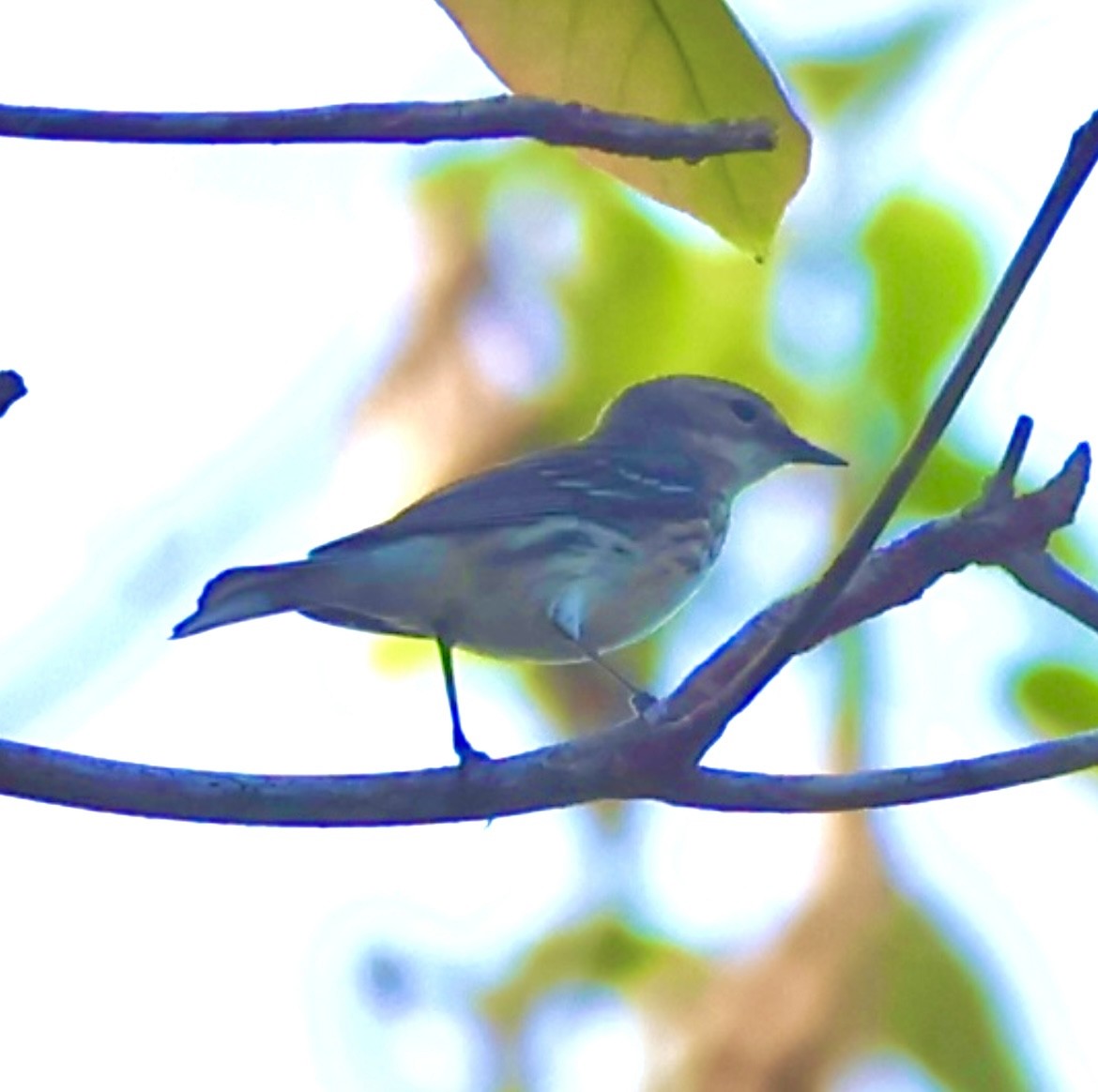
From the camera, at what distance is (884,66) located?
3113 mm

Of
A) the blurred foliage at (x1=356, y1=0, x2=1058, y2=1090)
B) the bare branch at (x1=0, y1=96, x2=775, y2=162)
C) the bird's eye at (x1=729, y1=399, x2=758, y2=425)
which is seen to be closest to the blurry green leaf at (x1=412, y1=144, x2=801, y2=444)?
the blurred foliage at (x1=356, y1=0, x2=1058, y2=1090)

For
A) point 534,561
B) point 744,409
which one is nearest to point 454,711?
point 534,561

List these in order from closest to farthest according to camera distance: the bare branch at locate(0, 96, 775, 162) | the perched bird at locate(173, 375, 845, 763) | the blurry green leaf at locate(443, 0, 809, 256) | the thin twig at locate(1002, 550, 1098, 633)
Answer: the bare branch at locate(0, 96, 775, 162)
the blurry green leaf at locate(443, 0, 809, 256)
the thin twig at locate(1002, 550, 1098, 633)
the perched bird at locate(173, 375, 845, 763)

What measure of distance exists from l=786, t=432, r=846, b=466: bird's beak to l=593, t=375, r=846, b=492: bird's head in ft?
0.12

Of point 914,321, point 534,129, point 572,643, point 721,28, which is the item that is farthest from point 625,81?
point 572,643

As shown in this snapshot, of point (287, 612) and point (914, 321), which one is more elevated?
point (914, 321)

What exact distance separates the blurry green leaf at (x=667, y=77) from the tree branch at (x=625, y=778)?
338mm

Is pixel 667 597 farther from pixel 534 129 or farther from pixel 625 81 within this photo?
pixel 534 129

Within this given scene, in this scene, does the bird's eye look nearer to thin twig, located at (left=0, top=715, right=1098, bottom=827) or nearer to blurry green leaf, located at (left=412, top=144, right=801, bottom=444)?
blurry green leaf, located at (left=412, top=144, right=801, bottom=444)

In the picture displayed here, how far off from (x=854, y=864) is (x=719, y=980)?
0.76 feet

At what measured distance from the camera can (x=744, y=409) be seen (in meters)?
4.37

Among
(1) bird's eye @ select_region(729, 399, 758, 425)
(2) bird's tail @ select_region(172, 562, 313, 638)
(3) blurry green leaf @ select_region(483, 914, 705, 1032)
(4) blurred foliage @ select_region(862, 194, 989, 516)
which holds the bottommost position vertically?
(3) blurry green leaf @ select_region(483, 914, 705, 1032)

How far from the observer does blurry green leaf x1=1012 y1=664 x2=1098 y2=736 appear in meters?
2.60

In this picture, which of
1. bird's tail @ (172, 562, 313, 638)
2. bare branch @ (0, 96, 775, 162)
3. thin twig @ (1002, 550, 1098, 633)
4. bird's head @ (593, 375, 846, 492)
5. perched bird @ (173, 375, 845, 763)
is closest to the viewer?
bare branch @ (0, 96, 775, 162)
